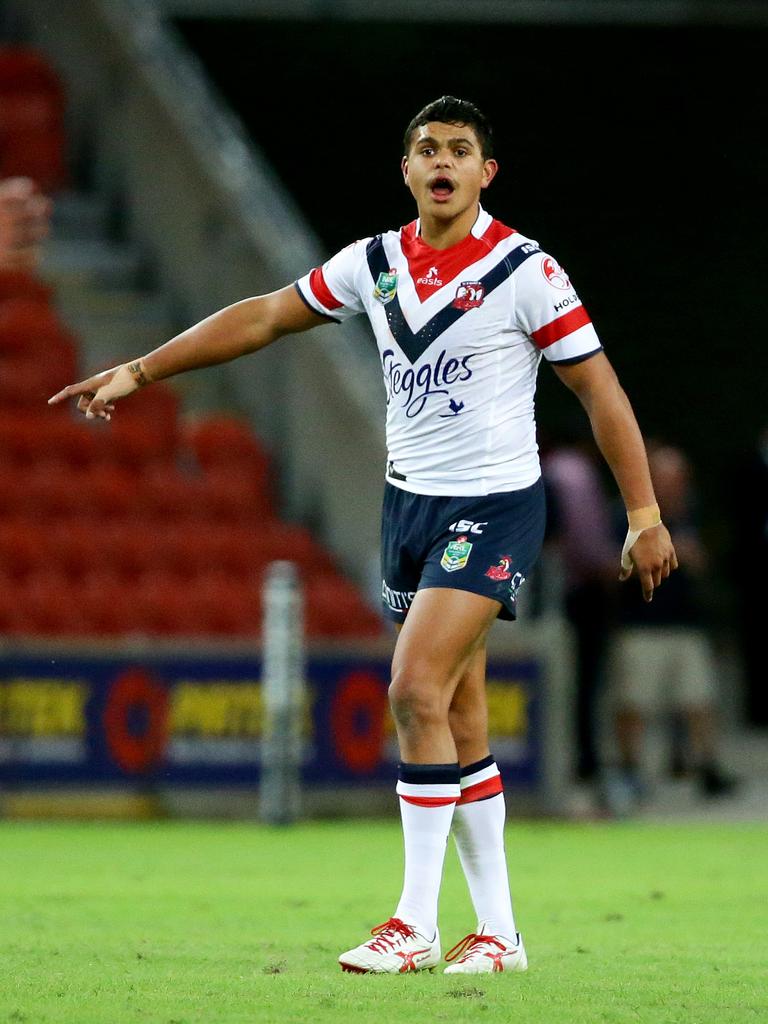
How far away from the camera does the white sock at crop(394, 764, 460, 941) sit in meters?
5.67

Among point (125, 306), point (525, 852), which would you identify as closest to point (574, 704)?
point (525, 852)

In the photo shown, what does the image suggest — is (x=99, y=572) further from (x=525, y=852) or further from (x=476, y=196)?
(x=476, y=196)

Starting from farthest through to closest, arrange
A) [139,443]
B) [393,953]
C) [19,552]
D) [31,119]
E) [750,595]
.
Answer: [750,595], [31,119], [139,443], [19,552], [393,953]

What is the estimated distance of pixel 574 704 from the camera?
13.2m

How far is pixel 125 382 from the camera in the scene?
6051 mm

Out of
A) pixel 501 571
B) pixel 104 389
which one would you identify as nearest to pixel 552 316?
pixel 501 571

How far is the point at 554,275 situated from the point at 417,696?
1.19 metres

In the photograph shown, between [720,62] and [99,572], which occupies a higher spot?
[720,62]

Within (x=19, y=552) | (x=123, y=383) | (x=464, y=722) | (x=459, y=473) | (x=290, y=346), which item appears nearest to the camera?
(x=459, y=473)

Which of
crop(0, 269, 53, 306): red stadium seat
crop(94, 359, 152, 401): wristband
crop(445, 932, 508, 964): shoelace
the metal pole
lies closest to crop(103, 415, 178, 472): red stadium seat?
crop(0, 269, 53, 306): red stadium seat

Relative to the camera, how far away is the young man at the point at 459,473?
5.67 metres

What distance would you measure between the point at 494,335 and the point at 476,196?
1.27 ft

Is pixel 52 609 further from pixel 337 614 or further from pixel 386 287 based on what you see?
pixel 386 287

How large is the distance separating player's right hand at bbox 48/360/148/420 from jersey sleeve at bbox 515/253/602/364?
111 cm
